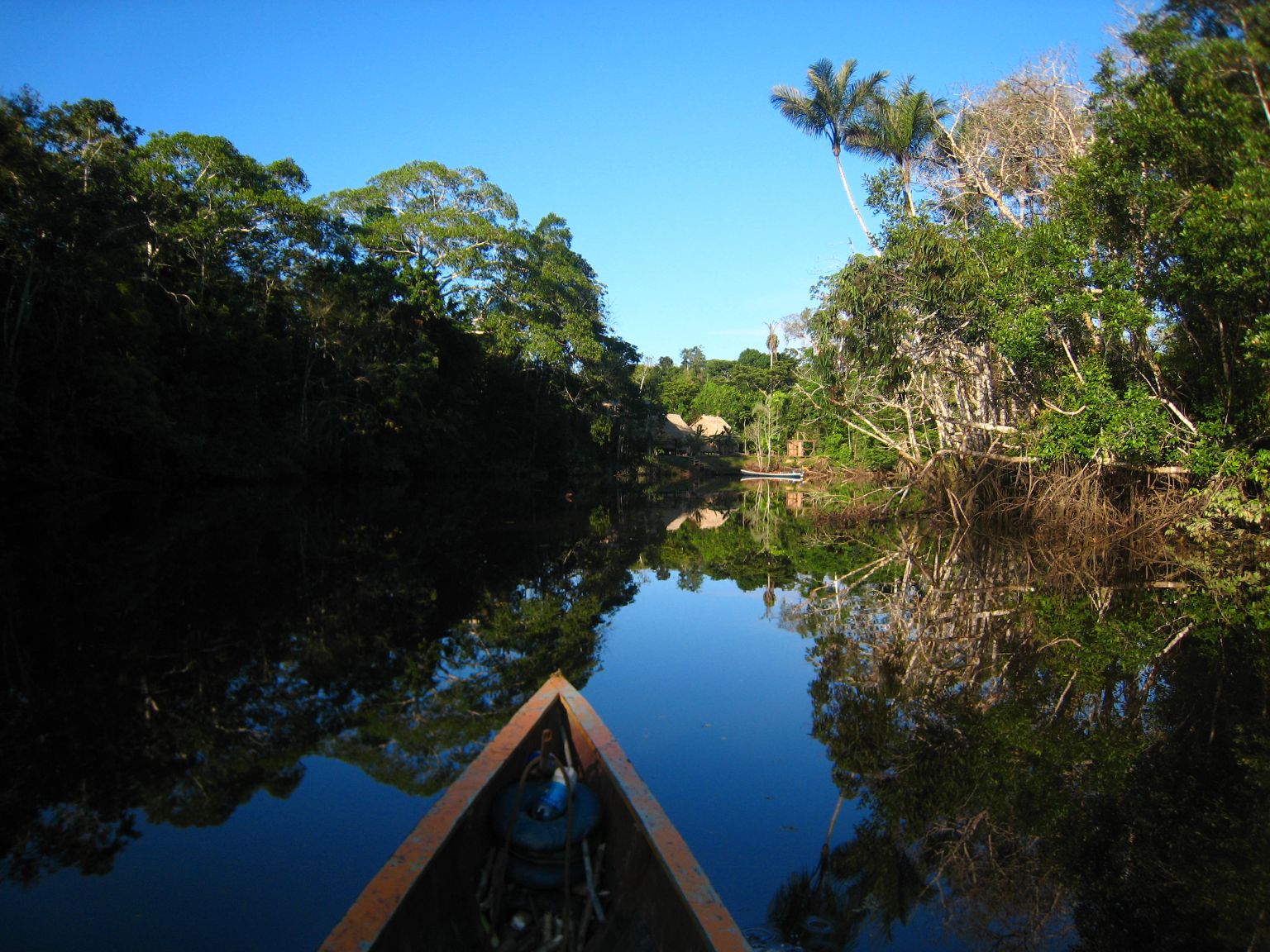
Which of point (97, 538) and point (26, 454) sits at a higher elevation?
point (26, 454)

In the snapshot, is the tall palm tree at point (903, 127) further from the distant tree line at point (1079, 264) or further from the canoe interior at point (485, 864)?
the canoe interior at point (485, 864)

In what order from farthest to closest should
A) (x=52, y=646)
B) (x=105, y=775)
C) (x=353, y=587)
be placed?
(x=353, y=587) < (x=52, y=646) < (x=105, y=775)

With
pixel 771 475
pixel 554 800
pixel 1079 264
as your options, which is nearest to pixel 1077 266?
pixel 1079 264

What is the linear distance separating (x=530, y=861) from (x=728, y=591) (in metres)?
8.15

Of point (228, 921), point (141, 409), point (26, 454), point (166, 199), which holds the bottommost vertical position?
point (228, 921)

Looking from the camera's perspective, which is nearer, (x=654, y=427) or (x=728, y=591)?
(x=728, y=591)

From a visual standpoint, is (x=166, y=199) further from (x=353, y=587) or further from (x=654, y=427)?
(x=654, y=427)

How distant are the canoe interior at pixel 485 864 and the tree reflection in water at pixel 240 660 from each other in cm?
129

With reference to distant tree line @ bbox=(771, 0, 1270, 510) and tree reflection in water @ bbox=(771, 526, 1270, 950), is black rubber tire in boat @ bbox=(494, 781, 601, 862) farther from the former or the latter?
distant tree line @ bbox=(771, 0, 1270, 510)

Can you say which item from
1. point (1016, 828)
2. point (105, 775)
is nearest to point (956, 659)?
point (1016, 828)

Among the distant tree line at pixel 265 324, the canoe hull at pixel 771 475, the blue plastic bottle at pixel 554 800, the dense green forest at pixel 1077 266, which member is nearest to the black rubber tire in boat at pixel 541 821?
the blue plastic bottle at pixel 554 800

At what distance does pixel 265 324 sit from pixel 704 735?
25505mm

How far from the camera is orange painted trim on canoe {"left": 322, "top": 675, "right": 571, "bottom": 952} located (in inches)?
92.7

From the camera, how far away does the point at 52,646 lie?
23.6 ft
